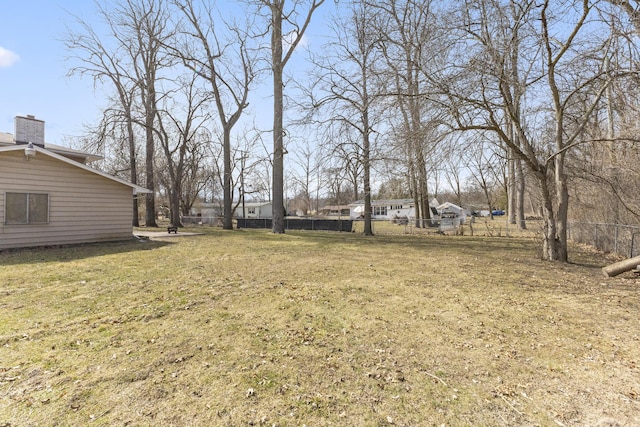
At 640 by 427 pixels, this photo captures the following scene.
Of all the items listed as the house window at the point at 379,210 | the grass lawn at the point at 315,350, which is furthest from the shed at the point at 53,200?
the house window at the point at 379,210

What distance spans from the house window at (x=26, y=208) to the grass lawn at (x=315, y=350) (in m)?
4.28

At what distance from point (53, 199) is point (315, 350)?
1116cm

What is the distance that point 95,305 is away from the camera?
14.4 ft

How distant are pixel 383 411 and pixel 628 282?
22.4 feet

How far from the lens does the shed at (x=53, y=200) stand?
9156 mm

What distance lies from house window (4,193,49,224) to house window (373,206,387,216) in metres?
46.2

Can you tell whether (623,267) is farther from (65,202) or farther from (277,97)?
(65,202)

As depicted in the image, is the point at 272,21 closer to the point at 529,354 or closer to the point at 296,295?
the point at 296,295

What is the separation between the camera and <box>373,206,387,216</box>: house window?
52359mm

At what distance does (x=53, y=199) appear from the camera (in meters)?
10.0

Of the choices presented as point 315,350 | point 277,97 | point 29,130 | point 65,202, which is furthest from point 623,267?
point 29,130

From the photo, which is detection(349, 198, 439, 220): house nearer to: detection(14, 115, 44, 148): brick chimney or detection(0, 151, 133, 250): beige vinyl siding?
detection(0, 151, 133, 250): beige vinyl siding

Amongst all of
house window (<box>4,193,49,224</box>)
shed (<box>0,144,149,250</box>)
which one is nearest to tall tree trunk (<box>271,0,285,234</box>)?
shed (<box>0,144,149,250</box>)

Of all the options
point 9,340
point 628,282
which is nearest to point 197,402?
point 9,340
